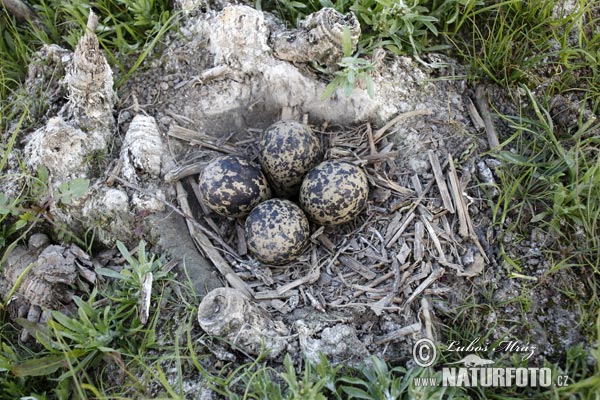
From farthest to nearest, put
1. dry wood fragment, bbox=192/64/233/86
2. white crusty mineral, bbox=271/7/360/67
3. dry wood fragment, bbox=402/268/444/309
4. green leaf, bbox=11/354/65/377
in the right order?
dry wood fragment, bbox=192/64/233/86 < white crusty mineral, bbox=271/7/360/67 < dry wood fragment, bbox=402/268/444/309 < green leaf, bbox=11/354/65/377

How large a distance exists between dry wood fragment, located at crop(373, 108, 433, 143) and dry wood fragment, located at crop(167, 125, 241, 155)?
88 cm

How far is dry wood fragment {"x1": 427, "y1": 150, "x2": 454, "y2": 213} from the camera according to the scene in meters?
2.62

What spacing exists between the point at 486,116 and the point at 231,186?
1.55 metres

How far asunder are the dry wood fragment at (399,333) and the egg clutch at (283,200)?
67 cm

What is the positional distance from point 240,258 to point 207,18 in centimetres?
152

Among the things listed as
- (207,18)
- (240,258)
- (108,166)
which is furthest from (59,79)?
(240,258)

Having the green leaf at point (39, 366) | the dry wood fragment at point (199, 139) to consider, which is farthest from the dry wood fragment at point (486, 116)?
the green leaf at point (39, 366)

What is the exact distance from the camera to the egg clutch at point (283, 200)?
105 inches

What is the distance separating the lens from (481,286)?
2.46 meters

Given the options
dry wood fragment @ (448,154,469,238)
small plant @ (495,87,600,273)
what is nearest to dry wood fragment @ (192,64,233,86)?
dry wood fragment @ (448,154,469,238)

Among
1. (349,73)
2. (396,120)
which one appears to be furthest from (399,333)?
(349,73)

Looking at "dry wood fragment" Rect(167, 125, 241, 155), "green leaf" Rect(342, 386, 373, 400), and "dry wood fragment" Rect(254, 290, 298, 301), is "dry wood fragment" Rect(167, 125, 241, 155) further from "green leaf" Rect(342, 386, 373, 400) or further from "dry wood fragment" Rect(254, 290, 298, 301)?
"green leaf" Rect(342, 386, 373, 400)

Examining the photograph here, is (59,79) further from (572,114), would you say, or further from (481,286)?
(572,114)

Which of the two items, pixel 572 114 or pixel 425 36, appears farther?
pixel 425 36
